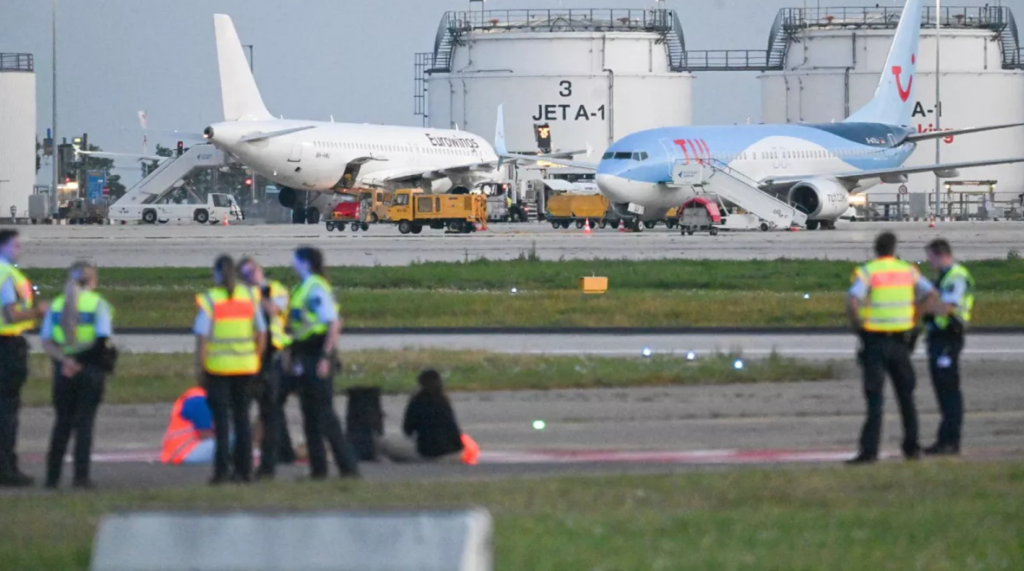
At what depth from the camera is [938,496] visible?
9.91 meters

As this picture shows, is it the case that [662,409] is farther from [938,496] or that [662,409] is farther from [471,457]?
[938,496]

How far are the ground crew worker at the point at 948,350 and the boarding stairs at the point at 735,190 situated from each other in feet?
135

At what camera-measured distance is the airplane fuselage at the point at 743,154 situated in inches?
2092

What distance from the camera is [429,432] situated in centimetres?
1205

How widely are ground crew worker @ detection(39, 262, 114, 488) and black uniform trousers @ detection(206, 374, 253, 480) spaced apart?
32.6 inches

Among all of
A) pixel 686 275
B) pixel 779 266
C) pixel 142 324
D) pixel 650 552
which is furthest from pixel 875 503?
pixel 779 266

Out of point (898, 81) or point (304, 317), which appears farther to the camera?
point (898, 81)

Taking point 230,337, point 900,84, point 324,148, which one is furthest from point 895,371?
point 900,84

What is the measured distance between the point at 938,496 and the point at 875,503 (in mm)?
497

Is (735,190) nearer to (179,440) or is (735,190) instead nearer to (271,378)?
(179,440)

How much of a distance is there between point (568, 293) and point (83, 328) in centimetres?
1717

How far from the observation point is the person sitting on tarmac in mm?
12023

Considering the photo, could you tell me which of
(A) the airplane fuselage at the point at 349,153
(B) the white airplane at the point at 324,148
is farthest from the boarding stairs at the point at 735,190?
(A) the airplane fuselage at the point at 349,153

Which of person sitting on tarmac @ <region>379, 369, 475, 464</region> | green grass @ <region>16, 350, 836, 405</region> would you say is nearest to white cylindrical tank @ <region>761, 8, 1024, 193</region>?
green grass @ <region>16, 350, 836, 405</region>
